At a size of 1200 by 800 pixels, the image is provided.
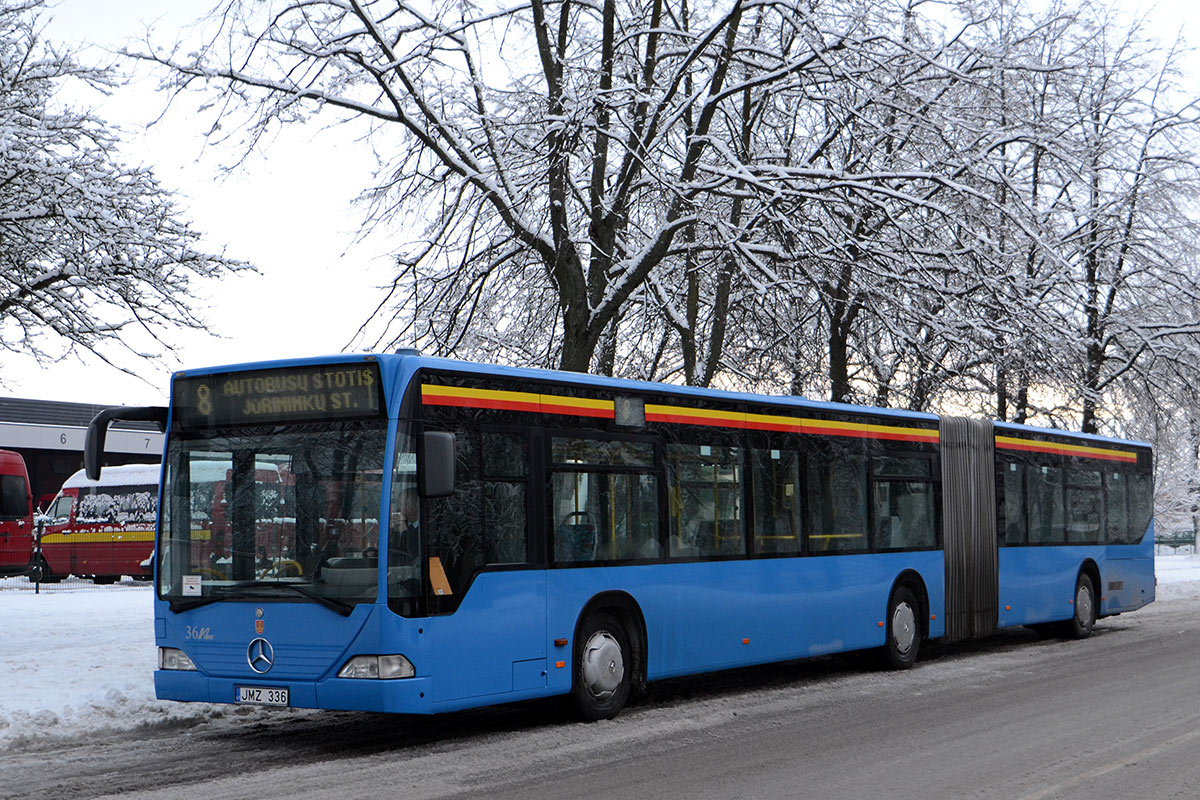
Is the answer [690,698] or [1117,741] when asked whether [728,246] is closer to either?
[690,698]

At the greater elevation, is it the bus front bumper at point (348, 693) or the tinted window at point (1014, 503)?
the tinted window at point (1014, 503)

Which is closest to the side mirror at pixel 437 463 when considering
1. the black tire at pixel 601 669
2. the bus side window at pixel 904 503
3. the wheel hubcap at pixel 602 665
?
the black tire at pixel 601 669

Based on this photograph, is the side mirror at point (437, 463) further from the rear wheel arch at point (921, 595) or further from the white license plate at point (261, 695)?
the rear wheel arch at point (921, 595)

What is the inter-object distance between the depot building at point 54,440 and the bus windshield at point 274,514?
42343 millimetres

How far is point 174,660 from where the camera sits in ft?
32.1

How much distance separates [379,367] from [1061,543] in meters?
12.0

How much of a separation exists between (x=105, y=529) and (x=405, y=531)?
2731 centimetres

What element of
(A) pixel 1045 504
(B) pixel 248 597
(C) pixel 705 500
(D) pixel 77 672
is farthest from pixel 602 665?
(A) pixel 1045 504

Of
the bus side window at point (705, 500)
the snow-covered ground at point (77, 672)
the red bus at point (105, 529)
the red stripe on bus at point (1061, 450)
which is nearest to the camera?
the snow-covered ground at point (77, 672)

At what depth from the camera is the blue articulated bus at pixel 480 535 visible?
359 inches

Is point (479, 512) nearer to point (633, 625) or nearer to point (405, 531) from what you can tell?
point (405, 531)

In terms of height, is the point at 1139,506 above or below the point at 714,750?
above

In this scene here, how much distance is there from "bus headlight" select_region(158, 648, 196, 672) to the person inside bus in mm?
1833

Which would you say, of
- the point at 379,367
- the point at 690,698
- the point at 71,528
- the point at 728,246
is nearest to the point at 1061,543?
the point at 728,246
